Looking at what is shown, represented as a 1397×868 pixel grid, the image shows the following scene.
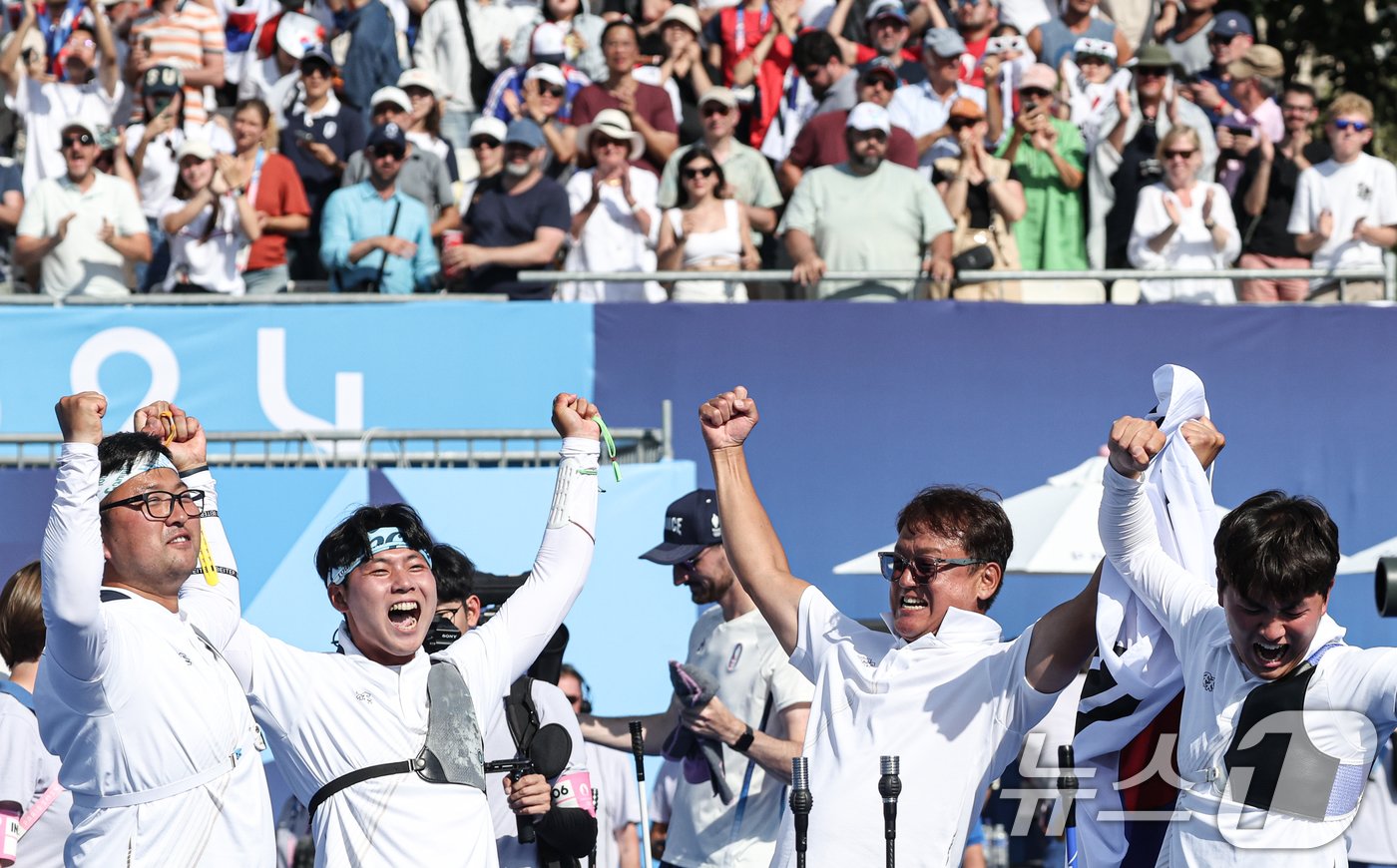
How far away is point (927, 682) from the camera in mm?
4457

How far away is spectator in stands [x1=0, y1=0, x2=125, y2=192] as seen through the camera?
39.7ft

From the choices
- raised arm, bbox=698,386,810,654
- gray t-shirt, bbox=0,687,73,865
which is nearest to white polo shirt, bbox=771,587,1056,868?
raised arm, bbox=698,386,810,654

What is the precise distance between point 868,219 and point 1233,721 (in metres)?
7.28

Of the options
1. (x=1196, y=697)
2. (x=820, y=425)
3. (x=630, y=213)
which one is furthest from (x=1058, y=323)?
(x=1196, y=697)

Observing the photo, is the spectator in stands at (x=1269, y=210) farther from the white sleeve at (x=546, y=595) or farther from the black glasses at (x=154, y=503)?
the black glasses at (x=154, y=503)

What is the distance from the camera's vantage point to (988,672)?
14.5 feet

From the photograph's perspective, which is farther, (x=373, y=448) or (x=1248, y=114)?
(x=1248, y=114)

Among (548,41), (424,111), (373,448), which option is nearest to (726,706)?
(373,448)

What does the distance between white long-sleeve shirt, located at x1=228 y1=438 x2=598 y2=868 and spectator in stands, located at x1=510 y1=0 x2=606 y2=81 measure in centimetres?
843

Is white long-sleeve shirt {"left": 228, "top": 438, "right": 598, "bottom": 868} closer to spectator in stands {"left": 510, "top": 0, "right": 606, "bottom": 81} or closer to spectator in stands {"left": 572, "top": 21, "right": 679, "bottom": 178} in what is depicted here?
spectator in stands {"left": 572, "top": 21, "right": 679, "bottom": 178}

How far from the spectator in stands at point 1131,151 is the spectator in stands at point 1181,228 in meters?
0.16

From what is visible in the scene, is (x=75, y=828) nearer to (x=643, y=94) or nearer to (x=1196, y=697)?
(x=1196, y=697)

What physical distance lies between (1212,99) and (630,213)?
13.8 feet

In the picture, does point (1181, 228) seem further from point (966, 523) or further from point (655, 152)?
point (966, 523)
